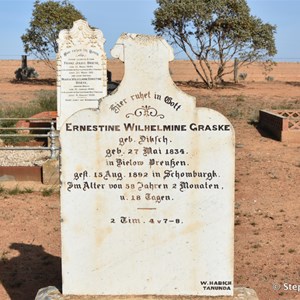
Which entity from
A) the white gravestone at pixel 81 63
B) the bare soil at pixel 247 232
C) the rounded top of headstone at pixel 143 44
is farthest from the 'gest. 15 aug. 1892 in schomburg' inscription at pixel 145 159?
the white gravestone at pixel 81 63

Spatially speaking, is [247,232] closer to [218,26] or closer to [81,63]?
[81,63]

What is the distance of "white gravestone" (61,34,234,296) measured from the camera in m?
3.89

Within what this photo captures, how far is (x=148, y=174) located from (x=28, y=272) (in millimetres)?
2192

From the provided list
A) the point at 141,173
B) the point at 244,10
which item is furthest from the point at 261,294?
the point at 244,10

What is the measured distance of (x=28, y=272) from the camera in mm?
5391

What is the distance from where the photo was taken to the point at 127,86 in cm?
392

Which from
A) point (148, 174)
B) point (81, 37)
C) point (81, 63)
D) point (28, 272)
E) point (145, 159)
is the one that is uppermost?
point (81, 37)

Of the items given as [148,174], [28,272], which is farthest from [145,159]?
[28,272]

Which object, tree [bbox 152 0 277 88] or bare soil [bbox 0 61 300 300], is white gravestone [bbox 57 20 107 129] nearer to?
bare soil [bbox 0 61 300 300]

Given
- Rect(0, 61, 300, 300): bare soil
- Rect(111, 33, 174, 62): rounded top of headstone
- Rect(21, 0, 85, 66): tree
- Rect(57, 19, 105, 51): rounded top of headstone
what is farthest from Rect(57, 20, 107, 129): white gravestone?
Rect(21, 0, 85, 66): tree

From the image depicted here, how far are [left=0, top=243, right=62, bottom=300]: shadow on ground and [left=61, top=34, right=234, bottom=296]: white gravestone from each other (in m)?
1.10

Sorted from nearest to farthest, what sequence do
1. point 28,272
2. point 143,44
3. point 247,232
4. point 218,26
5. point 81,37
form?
point 143,44
point 28,272
point 247,232
point 81,37
point 218,26

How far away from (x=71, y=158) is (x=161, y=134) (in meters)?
0.68

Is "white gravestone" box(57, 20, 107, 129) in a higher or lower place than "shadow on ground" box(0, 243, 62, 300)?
→ higher
